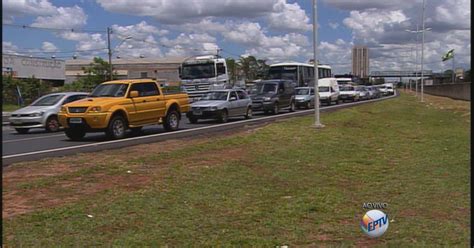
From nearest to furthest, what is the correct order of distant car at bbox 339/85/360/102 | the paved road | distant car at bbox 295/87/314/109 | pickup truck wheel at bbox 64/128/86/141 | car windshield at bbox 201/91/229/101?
the paved road, pickup truck wheel at bbox 64/128/86/141, car windshield at bbox 201/91/229/101, distant car at bbox 295/87/314/109, distant car at bbox 339/85/360/102

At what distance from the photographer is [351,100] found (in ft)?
180

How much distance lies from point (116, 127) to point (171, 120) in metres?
3.20

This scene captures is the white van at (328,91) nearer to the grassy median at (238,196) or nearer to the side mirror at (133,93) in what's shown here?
the side mirror at (133,93)

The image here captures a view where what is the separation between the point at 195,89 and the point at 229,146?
23182mm

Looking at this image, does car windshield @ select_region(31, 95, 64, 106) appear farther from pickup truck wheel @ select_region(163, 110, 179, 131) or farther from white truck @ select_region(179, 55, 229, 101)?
white truck @ select_region(179, 55, 229, 101)

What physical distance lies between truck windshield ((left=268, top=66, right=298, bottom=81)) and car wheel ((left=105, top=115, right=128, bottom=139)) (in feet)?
94.5

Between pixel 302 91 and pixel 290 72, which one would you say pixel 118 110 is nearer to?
pixel 302 91

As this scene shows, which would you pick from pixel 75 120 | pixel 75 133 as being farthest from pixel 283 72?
pixel 75 120

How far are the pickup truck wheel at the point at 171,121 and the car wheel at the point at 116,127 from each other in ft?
7.98

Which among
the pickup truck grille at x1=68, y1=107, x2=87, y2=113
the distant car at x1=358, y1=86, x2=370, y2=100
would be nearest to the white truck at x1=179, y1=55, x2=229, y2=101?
the pickup truck grille at x1=68, y1=107, x2=87, y2=113

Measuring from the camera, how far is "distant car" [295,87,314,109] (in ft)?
123

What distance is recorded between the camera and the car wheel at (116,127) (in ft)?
54.2

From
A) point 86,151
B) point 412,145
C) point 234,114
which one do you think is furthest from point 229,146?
point 234,114

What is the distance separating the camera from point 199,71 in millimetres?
37219
